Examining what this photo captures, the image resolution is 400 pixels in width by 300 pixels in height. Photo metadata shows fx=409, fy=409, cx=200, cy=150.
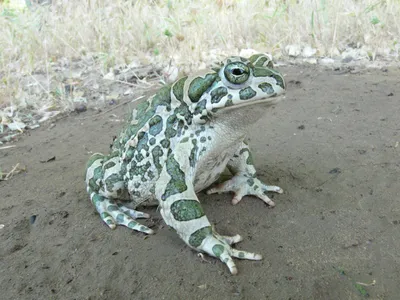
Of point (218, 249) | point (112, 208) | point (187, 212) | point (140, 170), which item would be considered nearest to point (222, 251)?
point (218, 249)

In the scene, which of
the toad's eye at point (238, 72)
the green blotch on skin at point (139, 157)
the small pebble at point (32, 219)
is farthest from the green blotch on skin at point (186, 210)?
the small pebble at point (32, 219)

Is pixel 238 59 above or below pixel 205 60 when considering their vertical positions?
above

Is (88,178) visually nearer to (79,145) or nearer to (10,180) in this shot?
(10,180)

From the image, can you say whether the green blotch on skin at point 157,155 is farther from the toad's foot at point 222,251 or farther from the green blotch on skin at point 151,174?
the toad's foot at point 222,251

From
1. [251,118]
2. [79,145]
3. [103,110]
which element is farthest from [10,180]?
[251,118]

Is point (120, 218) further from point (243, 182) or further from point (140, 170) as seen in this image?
point (243, 182)

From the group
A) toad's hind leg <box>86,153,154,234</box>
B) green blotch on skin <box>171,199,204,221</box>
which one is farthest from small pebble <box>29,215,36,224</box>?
green blotch on skin <box>171,199,204,221</box>
